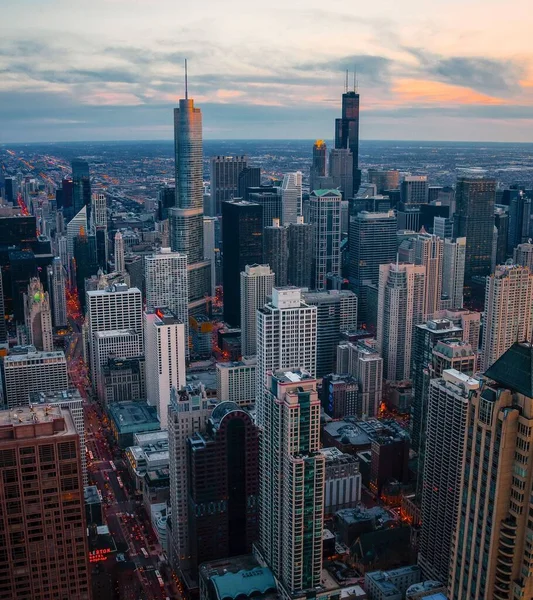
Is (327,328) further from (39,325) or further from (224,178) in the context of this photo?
(224,178)

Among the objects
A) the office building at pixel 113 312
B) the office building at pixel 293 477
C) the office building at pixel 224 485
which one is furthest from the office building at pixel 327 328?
the office building at pixel 293 477

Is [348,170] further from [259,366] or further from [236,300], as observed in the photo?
[259,366]

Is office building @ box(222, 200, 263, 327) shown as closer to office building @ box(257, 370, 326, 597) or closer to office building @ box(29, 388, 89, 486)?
office building @ box(29, 388, 89, 486)

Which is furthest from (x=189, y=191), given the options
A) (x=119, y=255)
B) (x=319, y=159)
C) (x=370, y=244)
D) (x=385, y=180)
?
(x=385, y=180)

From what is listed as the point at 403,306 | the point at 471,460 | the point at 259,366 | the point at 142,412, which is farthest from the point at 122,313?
the point at 471,460

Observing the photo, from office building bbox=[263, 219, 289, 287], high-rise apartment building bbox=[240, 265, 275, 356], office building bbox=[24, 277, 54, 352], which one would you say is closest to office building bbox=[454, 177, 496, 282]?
office building bbox=[263, 219, 289, 287]
